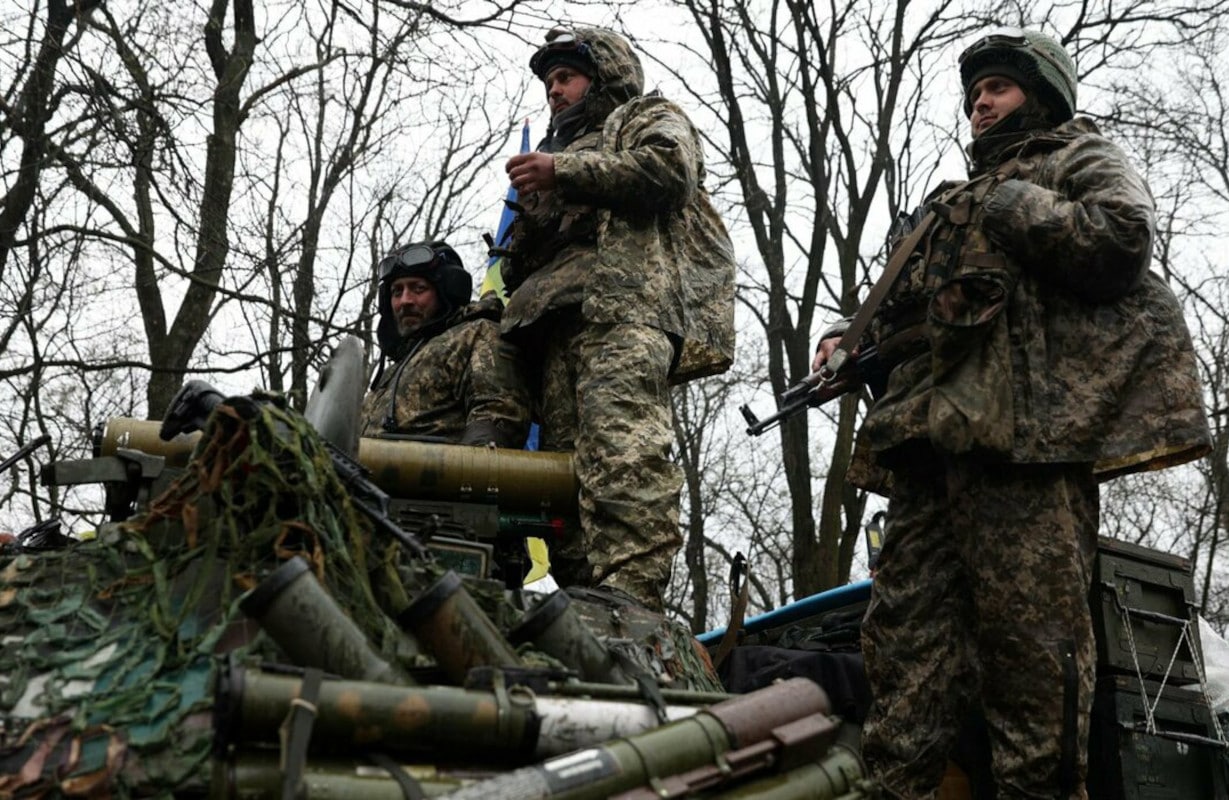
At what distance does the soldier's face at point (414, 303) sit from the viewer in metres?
6.76

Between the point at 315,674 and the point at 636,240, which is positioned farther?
the point at 636,240

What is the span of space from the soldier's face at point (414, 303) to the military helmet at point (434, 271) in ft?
0.09

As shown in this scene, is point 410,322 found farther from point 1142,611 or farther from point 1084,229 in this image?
point 1142,611

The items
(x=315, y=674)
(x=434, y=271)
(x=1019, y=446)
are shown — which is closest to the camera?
(x=315, y=674)

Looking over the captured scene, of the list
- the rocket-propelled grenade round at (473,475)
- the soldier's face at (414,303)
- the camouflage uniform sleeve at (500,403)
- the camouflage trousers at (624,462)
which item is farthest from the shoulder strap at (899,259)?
the soldier's face at (414,303)

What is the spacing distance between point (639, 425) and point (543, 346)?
0.95 m

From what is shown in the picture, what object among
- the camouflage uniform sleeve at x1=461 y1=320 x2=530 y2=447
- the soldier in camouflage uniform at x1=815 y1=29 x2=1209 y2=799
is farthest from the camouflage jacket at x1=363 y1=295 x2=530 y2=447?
the soldier in camouflage uniform at x1=815 y1=29 x2=1209 y2=799

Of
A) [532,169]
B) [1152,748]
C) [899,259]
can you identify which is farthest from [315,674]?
[1152,748]

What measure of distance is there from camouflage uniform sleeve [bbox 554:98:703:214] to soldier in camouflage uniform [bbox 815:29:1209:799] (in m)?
1.01

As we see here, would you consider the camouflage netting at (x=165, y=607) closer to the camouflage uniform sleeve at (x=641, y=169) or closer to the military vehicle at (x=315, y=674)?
the military vehicle at (x=315, y=674)

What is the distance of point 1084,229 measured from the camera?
14.1 ft

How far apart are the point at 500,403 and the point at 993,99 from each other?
7.56 feet

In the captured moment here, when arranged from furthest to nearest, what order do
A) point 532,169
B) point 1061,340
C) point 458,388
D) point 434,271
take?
1. point 434,271
2. point 458,388
3. point 532,169
4. point 1061,340

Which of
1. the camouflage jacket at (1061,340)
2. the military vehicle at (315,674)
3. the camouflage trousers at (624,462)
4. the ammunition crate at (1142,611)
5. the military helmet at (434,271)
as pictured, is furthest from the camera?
the military helmet at (434,271)
